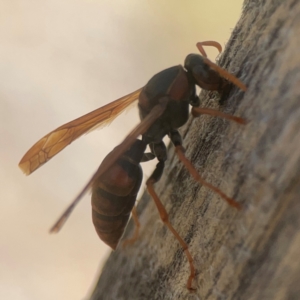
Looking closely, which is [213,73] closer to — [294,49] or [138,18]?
[294,49]

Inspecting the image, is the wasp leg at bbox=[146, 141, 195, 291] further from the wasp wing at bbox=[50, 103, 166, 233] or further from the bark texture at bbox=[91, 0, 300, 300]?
the wasp wing at bbox=[50, 103, 166, 233]

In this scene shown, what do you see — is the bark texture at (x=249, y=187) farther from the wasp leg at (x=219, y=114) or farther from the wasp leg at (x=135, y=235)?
the wasp leg at (x=135, y=235)

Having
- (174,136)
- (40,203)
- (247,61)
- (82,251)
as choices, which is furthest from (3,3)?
(247,61)

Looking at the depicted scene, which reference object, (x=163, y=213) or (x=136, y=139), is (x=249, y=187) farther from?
(x=136, y=139)

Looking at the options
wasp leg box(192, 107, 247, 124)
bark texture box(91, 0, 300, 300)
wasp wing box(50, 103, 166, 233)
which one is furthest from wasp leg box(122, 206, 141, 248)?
wasp leg box(192, 107, 247, 124)

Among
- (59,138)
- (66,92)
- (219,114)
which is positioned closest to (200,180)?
(219,114)

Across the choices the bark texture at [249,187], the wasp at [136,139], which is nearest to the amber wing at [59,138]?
the wasp at [136,139]
